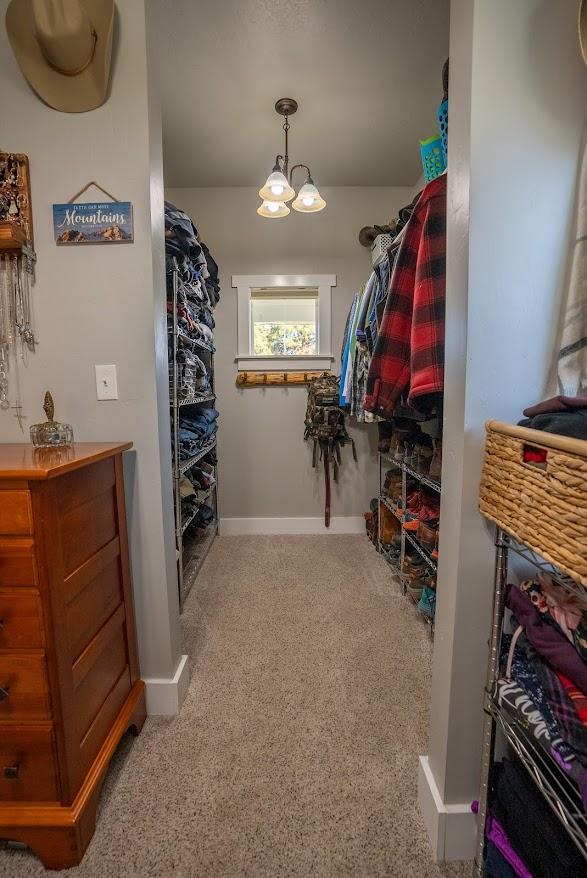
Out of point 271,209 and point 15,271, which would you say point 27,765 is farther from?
point 271,209

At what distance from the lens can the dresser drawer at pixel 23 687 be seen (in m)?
0.83

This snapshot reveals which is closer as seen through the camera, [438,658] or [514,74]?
[514,74]

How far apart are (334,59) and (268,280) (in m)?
1.28

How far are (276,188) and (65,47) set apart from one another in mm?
949

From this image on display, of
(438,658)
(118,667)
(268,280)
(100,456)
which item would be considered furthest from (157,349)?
(268,280)

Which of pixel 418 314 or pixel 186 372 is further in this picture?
pixel 186 372

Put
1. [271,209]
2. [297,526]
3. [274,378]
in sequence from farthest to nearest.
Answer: [297,526], [274,378], [271,209]

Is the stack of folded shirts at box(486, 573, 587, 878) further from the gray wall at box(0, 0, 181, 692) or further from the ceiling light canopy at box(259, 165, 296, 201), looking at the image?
the ceiling light canopy at box(259, 165, 296, 201)

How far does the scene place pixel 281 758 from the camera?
111 cm

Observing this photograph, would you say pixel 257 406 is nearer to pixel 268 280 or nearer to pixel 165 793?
pixel 268 280

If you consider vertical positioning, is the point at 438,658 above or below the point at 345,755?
above

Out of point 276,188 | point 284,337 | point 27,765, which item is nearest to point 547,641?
point 27,765

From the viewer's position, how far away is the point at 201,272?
211 centimetres

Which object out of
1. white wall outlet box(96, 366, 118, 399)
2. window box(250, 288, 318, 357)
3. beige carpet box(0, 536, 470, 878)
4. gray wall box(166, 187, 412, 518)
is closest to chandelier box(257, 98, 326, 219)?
gray wall box(166, 187, 412, 518)
